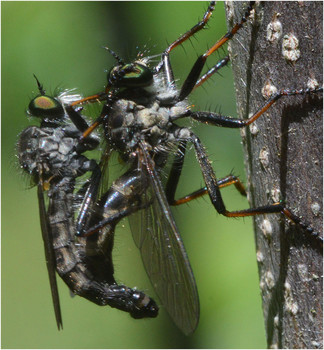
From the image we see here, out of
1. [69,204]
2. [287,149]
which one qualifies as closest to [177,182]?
[69,204]

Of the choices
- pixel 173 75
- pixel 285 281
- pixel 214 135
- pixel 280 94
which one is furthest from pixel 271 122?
pixel 214 135

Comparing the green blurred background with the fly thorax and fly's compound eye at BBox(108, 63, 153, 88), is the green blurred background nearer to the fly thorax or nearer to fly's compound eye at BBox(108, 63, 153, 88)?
the fly thorax

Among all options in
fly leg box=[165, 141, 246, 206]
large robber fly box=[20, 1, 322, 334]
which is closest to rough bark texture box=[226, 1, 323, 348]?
large robber fly box=[20, 1, 322, 334]

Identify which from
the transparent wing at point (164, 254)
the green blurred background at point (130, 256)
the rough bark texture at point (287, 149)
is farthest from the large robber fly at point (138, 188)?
the green blurred background at point (130, 256)

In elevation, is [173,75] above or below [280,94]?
above

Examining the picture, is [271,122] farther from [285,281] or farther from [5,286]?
[5,286]

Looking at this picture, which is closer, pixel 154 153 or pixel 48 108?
pixel 154 153

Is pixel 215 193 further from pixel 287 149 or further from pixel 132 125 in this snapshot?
pixel 287 149

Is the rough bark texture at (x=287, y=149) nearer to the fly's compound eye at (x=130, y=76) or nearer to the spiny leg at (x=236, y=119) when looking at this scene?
the spiny leg at (x=236, y=119)
